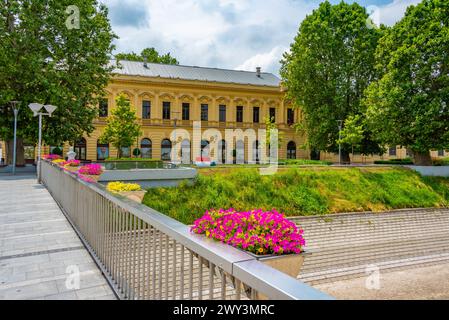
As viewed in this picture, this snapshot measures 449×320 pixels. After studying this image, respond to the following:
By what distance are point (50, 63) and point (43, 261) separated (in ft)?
76.2

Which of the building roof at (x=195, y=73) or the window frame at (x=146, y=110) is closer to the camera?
the window frame at (x=146, y=110)

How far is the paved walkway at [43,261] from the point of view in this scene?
4242 mm

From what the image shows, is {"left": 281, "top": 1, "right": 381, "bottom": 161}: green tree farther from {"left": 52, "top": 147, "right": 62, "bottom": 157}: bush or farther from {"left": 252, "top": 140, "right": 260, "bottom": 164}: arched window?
{"left": 52, "top": 147, "right": 62, "bottom": 157}: bush

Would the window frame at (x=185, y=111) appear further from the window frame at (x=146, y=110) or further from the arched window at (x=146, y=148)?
the arched window at (x=146, y=148)

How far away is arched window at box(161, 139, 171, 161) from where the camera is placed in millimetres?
41406

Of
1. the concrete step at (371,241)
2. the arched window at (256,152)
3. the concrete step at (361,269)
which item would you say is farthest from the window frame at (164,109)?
the concrete step at (361,269)

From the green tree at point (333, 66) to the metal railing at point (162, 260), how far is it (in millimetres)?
30684

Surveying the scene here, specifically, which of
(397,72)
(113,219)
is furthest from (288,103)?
(113,219)

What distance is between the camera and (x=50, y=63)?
968 inches

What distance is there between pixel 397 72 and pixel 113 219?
2747 centimetres

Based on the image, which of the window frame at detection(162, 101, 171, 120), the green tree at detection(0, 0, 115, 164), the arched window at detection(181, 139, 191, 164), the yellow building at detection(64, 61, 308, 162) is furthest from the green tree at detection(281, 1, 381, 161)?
the green tree at detection(0, 0, 115, 164)

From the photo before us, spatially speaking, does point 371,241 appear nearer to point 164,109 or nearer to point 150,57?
point 164,109

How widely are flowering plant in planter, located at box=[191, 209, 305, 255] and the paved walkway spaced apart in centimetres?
198
